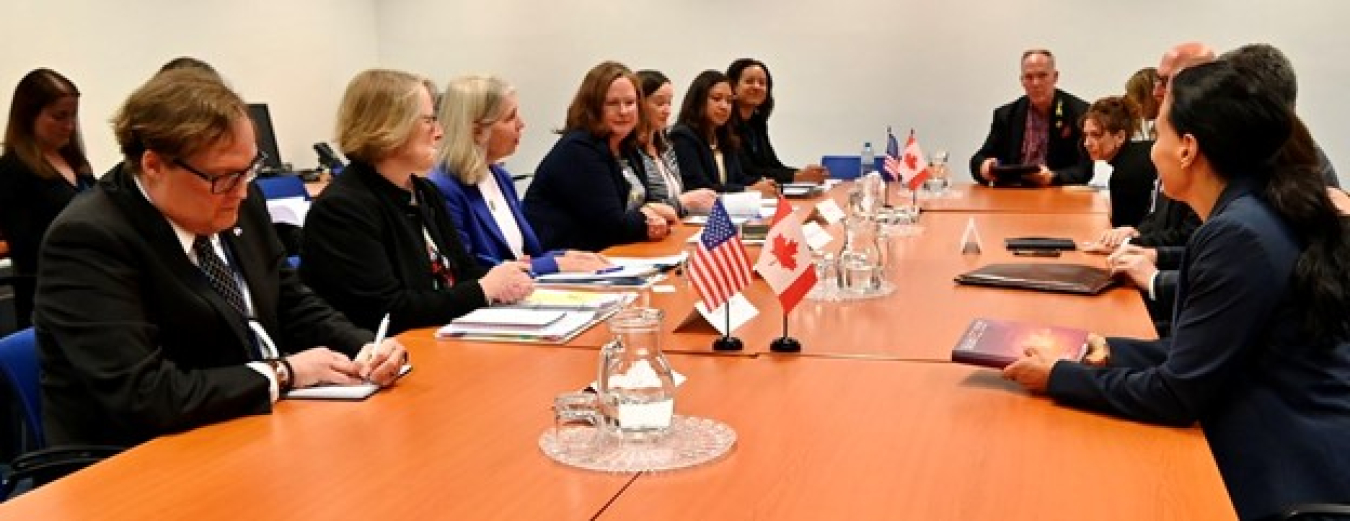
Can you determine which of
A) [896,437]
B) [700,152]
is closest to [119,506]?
[896,437]

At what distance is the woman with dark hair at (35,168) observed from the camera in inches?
174

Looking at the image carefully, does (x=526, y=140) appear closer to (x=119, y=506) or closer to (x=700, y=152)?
(x=700, y=152)

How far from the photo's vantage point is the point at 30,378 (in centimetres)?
227

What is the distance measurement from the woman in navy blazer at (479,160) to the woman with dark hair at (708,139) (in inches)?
90.0

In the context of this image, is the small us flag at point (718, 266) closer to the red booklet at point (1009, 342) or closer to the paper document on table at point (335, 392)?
the red booklet at point (1009, 342)

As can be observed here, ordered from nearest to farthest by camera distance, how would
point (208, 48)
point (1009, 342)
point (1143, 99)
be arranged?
1. point (1009, 342)
2. point (1143, 99)
3. point (208, 48)

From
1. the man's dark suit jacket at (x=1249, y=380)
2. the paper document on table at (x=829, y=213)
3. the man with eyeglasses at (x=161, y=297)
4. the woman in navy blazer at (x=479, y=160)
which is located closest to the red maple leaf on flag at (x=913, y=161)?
the paper document on table at (x=829, y=213)

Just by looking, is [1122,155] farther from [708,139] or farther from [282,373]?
[282,373]

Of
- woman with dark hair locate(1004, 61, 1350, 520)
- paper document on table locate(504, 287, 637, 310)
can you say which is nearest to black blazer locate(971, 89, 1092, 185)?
paper document on table locate(504, 287, 637, 310)

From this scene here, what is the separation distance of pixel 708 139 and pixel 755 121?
3.39ft

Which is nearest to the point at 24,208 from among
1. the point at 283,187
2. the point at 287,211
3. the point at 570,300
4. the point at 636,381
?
the point at 287,211

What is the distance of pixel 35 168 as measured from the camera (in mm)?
4477

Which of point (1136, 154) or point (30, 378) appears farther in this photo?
point (1136, 154)

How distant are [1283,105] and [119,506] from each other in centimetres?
194
